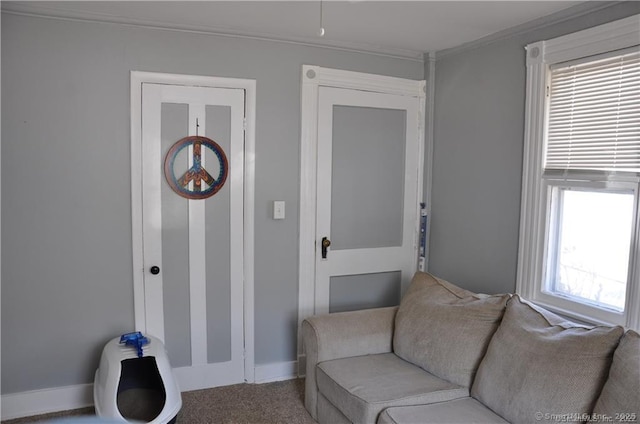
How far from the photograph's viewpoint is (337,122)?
3539 mm

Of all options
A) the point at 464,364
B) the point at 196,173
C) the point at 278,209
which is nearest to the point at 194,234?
the point at 196,173

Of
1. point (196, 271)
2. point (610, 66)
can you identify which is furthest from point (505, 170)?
point (196, 271)

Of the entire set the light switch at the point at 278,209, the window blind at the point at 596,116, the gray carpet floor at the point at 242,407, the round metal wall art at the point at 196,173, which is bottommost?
the gray carpet floor at the point at 242,407

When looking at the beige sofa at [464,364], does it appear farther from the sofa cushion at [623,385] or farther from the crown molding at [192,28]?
the crown molding at [192,28]

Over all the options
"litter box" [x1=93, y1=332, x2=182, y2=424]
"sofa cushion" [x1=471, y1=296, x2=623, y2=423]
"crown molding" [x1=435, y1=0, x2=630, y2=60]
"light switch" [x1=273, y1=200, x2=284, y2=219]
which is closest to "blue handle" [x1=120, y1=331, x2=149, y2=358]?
"litter box" [x1=93, y1=332, x2=182, y2=424]

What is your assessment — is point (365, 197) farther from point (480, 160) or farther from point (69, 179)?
point (69, 179)

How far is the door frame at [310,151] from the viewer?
3438 millimetres

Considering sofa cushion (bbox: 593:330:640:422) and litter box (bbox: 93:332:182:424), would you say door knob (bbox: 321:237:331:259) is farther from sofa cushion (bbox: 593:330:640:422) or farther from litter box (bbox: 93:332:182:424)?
sofa cushion (bbox: 593:330:640:422)

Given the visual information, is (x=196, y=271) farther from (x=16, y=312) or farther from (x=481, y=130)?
(x=481, y=130)

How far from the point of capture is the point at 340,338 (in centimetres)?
289

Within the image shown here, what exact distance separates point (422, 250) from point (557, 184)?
1.29 metres

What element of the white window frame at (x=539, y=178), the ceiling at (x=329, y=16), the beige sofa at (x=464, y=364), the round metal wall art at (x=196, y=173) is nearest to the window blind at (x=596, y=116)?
the white window frame at (x=539, y=178)

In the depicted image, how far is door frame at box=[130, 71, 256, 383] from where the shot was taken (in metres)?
3.04

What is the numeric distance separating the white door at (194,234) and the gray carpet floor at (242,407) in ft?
0.44
